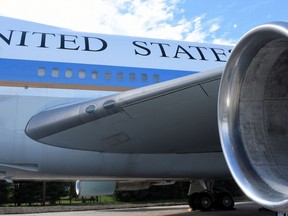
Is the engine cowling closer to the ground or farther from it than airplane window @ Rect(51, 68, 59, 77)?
closer to the ground

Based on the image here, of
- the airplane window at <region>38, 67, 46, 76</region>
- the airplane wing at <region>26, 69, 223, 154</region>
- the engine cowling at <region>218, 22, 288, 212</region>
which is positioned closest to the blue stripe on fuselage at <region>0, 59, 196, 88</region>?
the airplane window at <region>38, 67, 46, 76</region>

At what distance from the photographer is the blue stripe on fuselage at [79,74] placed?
6996 millimetres

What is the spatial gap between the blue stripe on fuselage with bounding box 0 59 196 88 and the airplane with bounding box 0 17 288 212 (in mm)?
17

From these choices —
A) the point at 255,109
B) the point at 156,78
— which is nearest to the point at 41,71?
the point at 156,78

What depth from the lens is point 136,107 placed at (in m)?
5.52

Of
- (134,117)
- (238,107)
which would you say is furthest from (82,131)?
(238,107)

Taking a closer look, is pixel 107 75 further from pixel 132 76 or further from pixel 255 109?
pixel 255 109

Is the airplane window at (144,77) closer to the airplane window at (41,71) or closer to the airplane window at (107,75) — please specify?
the airplane window at (107,75)

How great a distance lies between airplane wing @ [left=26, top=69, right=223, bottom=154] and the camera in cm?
528

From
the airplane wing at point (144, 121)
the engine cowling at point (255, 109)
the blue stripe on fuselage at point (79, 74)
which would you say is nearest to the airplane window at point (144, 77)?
the blue stripe on fuselage at point (79, 74)

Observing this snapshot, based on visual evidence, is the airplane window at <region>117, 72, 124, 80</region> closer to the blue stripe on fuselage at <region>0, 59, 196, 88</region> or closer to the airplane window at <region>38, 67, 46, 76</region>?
the blue stripe on fuselage at <region>0, 59, 196, 88</region>

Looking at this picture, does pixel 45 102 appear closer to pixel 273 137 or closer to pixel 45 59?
pixel 45 59

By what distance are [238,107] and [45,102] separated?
392 cm

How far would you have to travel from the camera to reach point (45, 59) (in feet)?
23.5
